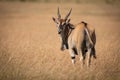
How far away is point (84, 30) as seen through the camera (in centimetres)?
1073

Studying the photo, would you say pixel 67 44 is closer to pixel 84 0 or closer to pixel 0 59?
pixel 0 59

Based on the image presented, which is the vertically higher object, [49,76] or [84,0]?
[49,76]

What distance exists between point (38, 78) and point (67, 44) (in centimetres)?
203

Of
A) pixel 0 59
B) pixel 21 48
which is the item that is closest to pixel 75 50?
pixel 0 59

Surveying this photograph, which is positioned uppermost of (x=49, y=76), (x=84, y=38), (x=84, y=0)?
(x=84, y=38)

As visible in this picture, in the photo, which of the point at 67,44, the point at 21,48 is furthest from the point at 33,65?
the point at 21,48

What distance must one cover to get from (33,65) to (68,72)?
1.50 metres

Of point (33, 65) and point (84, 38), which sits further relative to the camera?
point (33, 65)

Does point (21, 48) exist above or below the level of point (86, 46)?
below

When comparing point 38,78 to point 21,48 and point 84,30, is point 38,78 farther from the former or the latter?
point 21,48

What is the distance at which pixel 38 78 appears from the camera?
1017cm

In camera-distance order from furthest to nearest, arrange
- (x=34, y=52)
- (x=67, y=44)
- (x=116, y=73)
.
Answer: (x=34, y=52), (x=67, y=44), (x=116, y=73)

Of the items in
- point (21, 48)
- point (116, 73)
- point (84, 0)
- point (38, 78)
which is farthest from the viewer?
point (84, 0)

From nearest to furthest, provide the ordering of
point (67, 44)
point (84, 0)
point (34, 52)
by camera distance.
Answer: point (67, 44)
point (34, 52)
point (84, 0)
